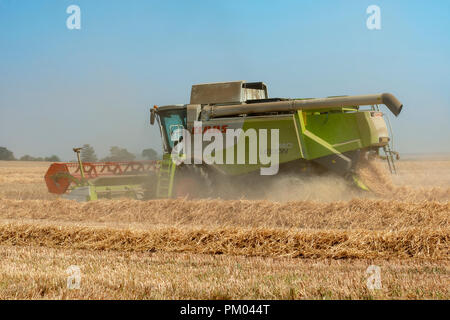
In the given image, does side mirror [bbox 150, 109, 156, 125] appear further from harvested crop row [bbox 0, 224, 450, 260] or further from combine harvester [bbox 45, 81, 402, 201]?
harvested crop row [bbox 0, 224, 450, 260]

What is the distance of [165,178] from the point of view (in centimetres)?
1121

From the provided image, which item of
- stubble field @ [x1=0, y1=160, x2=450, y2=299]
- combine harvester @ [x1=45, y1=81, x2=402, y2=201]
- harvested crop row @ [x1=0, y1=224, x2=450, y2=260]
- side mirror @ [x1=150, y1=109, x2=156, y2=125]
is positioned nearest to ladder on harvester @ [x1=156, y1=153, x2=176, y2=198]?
combine harvester @ [x1=45, y1=81, x2=402, y2=201]

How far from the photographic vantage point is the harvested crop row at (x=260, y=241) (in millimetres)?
5363

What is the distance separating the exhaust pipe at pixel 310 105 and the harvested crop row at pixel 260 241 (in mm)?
3801

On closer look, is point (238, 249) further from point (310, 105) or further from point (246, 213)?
point (310, 105)

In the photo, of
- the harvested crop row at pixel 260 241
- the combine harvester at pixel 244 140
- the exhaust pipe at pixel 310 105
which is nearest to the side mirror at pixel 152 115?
the combine harvester at pixel 244 140

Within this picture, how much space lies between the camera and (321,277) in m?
4.16

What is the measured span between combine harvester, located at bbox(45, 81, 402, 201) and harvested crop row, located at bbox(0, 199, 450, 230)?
1.63 metres

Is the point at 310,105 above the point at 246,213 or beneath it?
above

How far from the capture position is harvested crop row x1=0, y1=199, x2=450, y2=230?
7336 mm

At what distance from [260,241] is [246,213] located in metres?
2.48

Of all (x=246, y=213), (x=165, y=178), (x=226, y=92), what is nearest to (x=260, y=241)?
(x=246, y=213)

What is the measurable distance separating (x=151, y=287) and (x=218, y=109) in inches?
293
